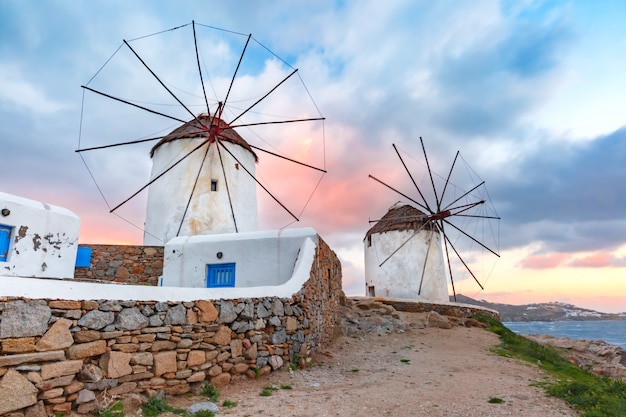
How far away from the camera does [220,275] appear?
39.4 ft

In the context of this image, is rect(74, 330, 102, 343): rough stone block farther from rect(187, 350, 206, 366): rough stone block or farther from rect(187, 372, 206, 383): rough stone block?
rect(187, 372, 206, 383): rough stone block

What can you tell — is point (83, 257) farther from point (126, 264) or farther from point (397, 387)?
point (397, 387)

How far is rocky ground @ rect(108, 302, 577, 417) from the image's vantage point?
19.0 feet

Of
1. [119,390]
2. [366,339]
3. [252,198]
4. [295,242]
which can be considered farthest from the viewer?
[252,198]

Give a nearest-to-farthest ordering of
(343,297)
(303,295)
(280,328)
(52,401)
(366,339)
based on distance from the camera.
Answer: (52,401) < (280,328) < (303,295) < (366,339) < (343,297)

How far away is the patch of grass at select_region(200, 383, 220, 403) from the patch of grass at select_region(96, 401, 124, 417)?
136cm

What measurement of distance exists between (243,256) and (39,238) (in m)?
6.06

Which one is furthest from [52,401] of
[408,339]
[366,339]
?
[408,339]

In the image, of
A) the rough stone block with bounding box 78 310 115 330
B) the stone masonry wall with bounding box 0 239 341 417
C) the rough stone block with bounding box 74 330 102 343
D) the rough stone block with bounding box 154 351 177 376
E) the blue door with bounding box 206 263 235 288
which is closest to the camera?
the stone masonry wall with bounding box 0 239 341 417

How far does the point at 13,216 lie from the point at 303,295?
853cm

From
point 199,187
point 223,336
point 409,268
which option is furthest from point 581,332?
point 223,336

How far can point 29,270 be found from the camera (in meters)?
11.6

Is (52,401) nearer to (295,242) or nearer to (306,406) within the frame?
(306,406)

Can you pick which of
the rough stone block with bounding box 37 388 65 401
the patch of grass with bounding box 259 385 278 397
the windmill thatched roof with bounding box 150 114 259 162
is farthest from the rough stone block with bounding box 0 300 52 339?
the windmill thatched roof with bounding box 150 114 259 162
